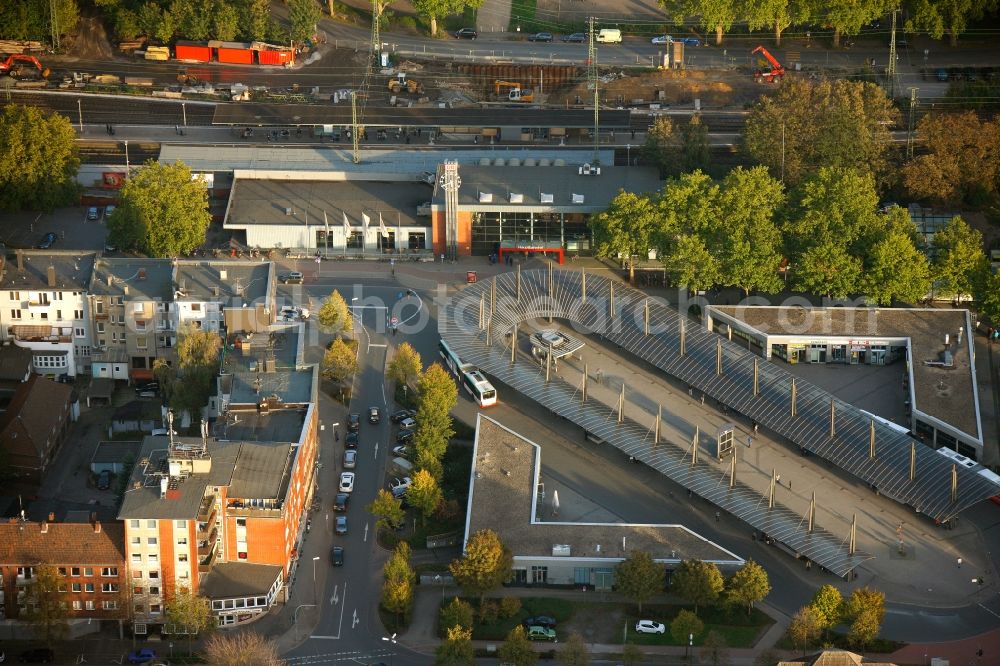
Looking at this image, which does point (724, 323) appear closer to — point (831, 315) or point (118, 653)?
point (831, 315)

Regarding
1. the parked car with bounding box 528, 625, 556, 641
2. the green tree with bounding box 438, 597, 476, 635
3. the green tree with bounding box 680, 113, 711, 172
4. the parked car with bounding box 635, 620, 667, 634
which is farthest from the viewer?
the green tree with bounding box 680, 113, 711, 172

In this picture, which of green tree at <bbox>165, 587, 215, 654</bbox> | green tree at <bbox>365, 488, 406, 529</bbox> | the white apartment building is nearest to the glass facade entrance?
the white apartment building

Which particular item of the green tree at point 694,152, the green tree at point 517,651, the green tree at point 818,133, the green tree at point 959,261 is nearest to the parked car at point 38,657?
the green tree at point 517,651

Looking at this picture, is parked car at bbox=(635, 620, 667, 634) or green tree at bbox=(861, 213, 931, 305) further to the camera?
green tree at bbox=(861, 213, 931, 305)

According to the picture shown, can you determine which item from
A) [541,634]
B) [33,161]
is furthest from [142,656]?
[33,161]


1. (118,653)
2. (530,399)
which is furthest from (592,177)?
(118,653)

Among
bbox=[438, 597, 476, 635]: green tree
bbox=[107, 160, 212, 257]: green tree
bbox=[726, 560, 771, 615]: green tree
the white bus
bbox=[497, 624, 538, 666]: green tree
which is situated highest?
Result: bbox=[107, 160, 212, 257]: green tree

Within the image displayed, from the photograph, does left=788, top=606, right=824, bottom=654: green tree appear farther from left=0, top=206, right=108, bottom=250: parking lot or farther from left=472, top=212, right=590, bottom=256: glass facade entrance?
left=0, top=206, right=108, bottom=250: parking lot
